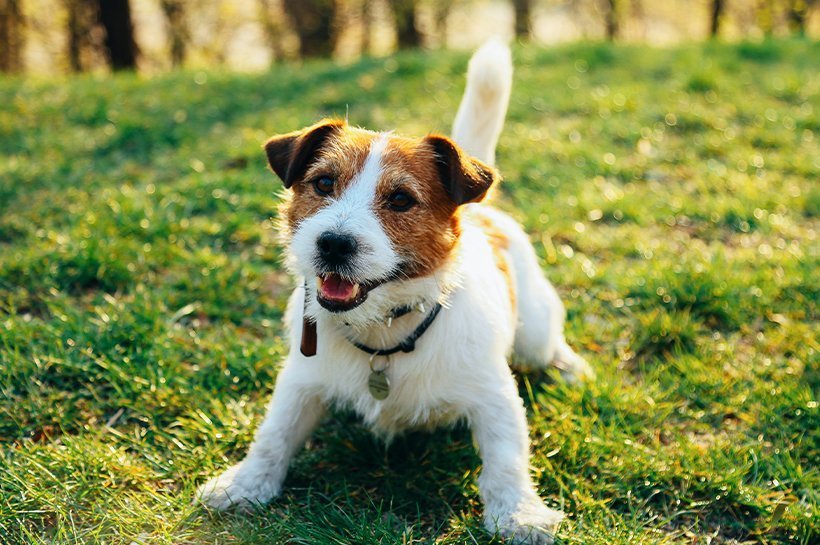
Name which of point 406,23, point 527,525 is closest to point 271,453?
point 527,525

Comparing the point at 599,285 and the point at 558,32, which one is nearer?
the point at 599,285

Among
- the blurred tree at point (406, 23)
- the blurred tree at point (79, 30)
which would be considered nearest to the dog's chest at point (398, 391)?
the blurred tree at point (79, 30)

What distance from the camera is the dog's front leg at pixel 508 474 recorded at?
116 inches

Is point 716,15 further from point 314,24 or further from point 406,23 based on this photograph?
point 314,24

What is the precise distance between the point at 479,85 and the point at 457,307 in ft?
4.02

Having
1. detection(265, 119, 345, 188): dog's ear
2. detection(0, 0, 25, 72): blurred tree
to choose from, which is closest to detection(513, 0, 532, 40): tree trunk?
detection(0, 0, 25, 72): blurred tree

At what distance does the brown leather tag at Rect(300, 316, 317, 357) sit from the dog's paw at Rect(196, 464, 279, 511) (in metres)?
0.56

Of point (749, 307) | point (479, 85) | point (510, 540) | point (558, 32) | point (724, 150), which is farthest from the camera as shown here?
point (558, 32)

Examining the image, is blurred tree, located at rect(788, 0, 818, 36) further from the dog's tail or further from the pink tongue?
the pink tongue

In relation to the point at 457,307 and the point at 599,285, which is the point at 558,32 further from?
the point at 457,307

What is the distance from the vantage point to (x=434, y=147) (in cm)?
315

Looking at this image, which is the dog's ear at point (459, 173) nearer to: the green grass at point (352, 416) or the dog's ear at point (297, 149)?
the dog's ear at point (297, 149)

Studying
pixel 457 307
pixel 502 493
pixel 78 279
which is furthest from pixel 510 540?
pixel 78 279

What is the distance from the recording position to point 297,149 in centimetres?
313
